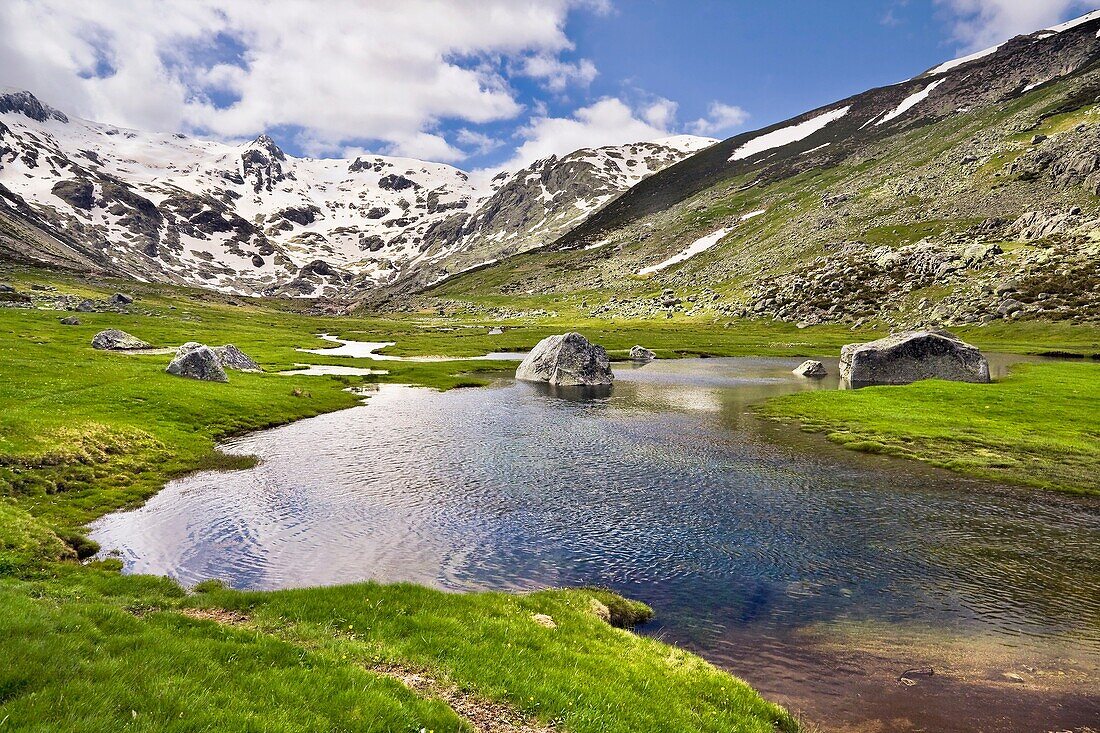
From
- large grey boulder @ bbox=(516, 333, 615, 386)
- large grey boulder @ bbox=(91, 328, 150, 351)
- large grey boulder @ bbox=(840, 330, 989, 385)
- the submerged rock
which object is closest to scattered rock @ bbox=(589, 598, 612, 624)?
large grey boulder @ bbox=(516, 333, 615, 386)

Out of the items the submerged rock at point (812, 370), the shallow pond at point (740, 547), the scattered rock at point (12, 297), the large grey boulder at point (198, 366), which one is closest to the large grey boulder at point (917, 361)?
the submerged rock at point (812, 370)

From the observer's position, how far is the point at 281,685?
35.6 feet

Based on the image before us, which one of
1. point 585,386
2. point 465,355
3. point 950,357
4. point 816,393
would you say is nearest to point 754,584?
point 816,393

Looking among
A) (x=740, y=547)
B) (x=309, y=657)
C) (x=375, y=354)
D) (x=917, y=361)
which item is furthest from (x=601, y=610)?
(x=375, y=354)

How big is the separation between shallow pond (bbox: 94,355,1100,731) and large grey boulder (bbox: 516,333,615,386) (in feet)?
109

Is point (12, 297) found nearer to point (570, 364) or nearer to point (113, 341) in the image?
point (113, 341)

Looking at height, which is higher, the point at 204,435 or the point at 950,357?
the point at 950,357

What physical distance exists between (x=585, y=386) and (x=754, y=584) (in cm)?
5527

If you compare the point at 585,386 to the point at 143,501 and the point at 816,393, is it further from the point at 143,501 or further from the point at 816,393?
the point at 143,501

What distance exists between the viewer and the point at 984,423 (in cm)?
4700

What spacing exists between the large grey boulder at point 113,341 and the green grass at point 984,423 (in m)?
95.3

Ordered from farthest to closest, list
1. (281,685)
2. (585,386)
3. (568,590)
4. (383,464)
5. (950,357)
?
(585,386) → (950,357) → (383,464) → (568,590) → (281,685)

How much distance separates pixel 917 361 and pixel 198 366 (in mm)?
90030

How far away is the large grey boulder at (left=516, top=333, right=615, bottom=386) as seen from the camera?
7812 cm
